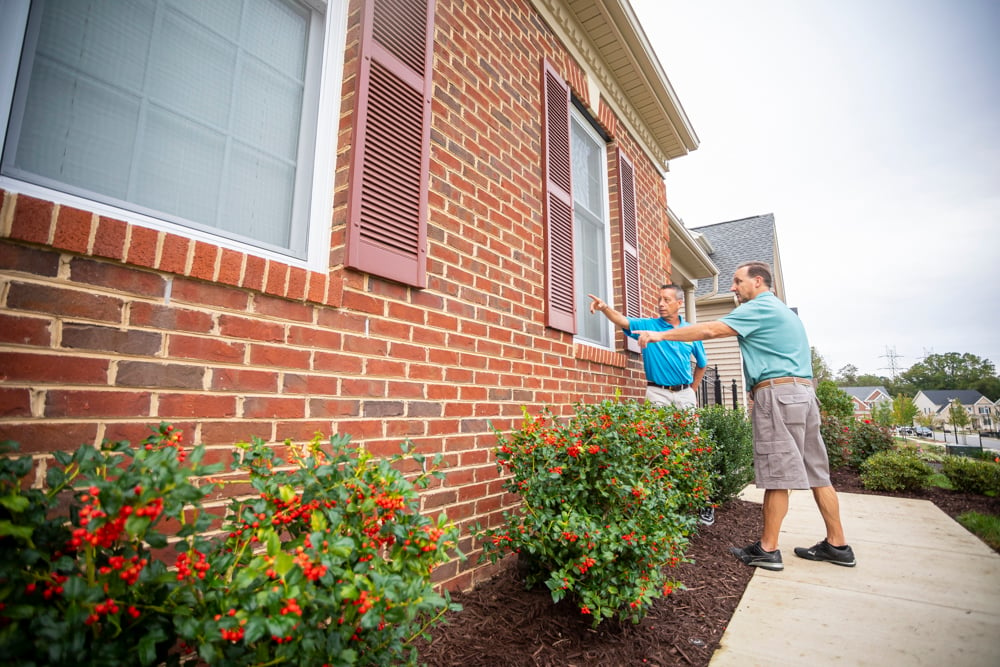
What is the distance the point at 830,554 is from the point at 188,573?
3.71 m

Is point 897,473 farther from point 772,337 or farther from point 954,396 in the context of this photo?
point 954,396

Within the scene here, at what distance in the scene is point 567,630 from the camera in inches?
79.7

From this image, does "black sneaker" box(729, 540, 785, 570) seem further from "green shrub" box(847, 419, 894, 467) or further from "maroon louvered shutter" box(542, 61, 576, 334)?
"green shrub" box(847, 419, 894, 467)

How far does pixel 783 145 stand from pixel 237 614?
43.2 metres

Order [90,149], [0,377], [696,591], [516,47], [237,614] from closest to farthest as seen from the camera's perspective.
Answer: [237,614] → [0,377] → [90,149] → [696,591] → [516,47]

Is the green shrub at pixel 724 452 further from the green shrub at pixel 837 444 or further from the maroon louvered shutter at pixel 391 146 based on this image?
the green shrub at pixel 837 444

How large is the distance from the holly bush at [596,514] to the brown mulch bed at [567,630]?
0.12 m

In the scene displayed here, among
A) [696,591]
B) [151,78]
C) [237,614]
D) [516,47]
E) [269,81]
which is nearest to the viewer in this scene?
[237,614]

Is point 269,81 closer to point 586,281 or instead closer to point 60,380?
point 60,380

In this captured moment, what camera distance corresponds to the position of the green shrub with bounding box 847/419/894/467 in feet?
23.5

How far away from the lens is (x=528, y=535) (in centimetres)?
200

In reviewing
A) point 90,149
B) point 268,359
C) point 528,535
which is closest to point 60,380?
point 268,359

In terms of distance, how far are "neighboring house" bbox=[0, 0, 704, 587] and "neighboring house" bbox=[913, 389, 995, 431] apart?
78.4m

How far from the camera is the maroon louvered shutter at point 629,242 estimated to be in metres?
4.73
